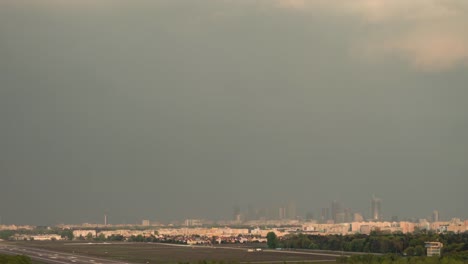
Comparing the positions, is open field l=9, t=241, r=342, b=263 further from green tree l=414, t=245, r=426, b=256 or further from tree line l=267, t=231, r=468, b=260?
green tree l=414, t=245, r=426, b=256

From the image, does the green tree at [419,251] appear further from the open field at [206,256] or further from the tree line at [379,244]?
the open field at [206,256]

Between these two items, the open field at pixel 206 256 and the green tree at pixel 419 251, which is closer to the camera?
the open field at pixel 206 256

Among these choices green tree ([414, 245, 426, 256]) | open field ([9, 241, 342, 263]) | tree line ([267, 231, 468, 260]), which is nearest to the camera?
open field ([9, 241, 342, 263])

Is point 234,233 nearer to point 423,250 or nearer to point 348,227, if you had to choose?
point 348,227

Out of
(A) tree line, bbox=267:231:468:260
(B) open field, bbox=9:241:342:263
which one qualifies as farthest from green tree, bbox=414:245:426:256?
(B) open field, bbox=9:241:342:263

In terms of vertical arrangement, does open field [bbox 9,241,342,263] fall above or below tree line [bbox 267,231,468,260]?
below

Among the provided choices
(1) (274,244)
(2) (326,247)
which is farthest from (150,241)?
(2) (326,247)

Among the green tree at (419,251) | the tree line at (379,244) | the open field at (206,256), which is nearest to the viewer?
the open field at (206,256)

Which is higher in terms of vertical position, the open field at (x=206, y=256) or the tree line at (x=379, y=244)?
the tree line at (x=379, y=244)

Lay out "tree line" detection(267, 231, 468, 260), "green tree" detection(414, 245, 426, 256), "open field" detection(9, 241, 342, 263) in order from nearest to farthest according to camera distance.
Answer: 1. "open field" detection(9, 241, 342, 263)
2. "green tree" detection(414, 245, 426, 256)
3. "tree line" detection(267, 231, 468, 260)

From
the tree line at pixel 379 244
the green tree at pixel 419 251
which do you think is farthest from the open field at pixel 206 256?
the green tree at pixel 419 251

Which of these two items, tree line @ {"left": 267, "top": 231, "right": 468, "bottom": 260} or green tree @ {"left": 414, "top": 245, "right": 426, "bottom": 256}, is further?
tree line @ {"left": 267, "top": 231, "right": 468, "bottom": 260}
